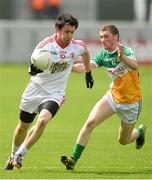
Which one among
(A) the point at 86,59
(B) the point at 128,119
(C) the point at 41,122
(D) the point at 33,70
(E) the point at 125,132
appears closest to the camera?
(C) the point at 41,122

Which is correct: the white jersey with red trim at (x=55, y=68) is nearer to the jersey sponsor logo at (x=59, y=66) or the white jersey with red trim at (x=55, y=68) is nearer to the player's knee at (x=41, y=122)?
the jersey sponsor logo at (x=59, y=66)

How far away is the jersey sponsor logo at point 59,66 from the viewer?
45.4 feet

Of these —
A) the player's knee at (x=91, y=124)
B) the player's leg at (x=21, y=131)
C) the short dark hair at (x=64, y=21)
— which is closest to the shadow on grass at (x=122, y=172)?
the player's knee at (x=91, y=124)

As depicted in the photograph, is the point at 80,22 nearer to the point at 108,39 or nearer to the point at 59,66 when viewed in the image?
the point at 108,39

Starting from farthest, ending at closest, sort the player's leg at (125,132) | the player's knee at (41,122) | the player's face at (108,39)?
1. the player's leg at (125,132)
2. the player's face at (108,39)
3. the player's knee at (41,122)

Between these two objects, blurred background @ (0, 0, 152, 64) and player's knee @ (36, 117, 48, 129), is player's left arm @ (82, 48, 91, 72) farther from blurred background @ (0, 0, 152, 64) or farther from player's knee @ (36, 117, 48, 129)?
blurred background @ (0, 0, 152, 64)

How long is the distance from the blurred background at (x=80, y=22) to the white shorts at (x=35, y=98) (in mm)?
23656

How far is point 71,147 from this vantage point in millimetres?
16984

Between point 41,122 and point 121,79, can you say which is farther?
point 121,79

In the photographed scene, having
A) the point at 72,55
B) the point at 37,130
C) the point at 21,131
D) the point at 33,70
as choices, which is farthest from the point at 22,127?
the point at 72,55

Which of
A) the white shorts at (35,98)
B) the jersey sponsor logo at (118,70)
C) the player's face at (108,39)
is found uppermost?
the player's face at (108,39)

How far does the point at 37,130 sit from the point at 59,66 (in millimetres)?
1150

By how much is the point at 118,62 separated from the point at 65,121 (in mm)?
7854

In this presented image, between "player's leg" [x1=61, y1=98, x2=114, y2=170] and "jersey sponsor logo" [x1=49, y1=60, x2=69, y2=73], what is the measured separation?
0.92 m
